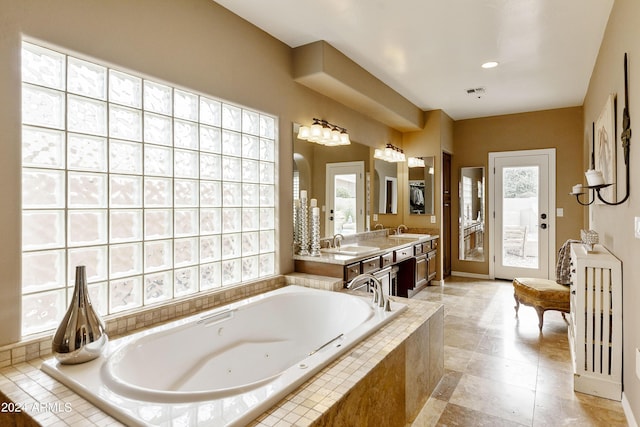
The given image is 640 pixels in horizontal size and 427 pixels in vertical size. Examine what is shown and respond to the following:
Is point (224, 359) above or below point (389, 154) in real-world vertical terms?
below

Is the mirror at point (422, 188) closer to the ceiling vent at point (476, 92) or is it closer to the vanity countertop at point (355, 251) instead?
the vanity countertop at point (355, 251)

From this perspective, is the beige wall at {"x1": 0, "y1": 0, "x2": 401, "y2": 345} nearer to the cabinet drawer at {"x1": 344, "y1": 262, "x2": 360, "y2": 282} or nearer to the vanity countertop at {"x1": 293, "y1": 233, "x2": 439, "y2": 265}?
the vanity countertop at {"x1": 293, "y1": 233, "x2": 439, "y2": 265}

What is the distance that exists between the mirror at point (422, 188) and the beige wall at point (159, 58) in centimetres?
220

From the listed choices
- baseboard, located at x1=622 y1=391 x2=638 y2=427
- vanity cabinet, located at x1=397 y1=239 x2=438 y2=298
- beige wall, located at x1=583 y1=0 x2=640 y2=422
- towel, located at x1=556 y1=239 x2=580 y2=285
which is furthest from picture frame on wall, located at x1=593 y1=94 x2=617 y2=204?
vanity cabinet, located at x1=397 y1=239 x2=438 y2=298

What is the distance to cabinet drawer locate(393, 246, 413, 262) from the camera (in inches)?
152

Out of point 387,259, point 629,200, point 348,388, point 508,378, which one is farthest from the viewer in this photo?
point 387,259

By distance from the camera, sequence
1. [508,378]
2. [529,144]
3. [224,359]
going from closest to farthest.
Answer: [224,359] < [508,378] < [529,144]

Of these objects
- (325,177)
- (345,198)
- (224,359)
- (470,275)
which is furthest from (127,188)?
(470,275)

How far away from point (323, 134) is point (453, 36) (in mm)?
1372

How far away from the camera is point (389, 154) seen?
Answer: 4770mm

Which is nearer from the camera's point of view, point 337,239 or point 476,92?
point 337,239

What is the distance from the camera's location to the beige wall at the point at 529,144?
16.5 ft

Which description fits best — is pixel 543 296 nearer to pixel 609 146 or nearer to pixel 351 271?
pixel 609 146

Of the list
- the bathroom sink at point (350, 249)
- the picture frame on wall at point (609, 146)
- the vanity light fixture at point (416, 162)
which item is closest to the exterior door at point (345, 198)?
the bathroom sink at point (350, 249)
